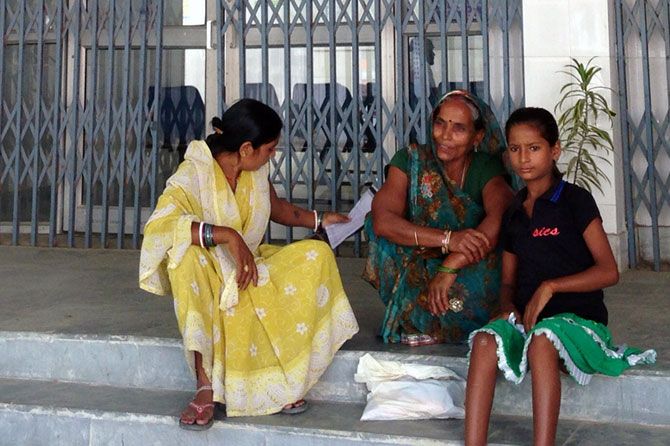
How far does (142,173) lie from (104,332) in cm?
287

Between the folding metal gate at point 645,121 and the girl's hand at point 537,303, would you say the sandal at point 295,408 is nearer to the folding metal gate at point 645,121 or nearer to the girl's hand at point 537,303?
the girl's hand at point 537,303

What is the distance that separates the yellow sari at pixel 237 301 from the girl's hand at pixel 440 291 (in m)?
0.29

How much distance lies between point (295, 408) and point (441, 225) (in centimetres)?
83

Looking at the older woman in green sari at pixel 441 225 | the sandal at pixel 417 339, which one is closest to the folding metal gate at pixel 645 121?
the older woman in green sari at pixel 441 225

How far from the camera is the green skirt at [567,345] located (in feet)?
7.11

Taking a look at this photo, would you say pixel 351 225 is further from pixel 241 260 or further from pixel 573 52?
pixel 573 52

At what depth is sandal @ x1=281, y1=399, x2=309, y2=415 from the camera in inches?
100

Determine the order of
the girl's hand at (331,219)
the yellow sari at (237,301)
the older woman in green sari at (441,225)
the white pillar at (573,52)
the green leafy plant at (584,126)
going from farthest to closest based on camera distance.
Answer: the white pillar at (573,52) → the green leafy plant at (584,126) → the girl's hand at (331,219) → the older woman in green sari at (441,225) → the yellow sari at (237,301)

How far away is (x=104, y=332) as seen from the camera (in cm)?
300

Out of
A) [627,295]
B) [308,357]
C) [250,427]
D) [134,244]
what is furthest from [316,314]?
[134,244]

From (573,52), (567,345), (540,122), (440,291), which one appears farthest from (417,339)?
(573,52)

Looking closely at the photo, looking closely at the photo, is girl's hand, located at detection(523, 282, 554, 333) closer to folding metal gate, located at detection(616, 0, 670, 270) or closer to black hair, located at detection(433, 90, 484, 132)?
black hair, located at detection(433, 90, 484, 132)

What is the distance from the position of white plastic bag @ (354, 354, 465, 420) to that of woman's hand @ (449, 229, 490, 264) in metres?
0.39

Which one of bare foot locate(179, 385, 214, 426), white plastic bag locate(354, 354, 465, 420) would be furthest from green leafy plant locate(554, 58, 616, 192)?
bare foot locate(179, 385, 214, 426)
